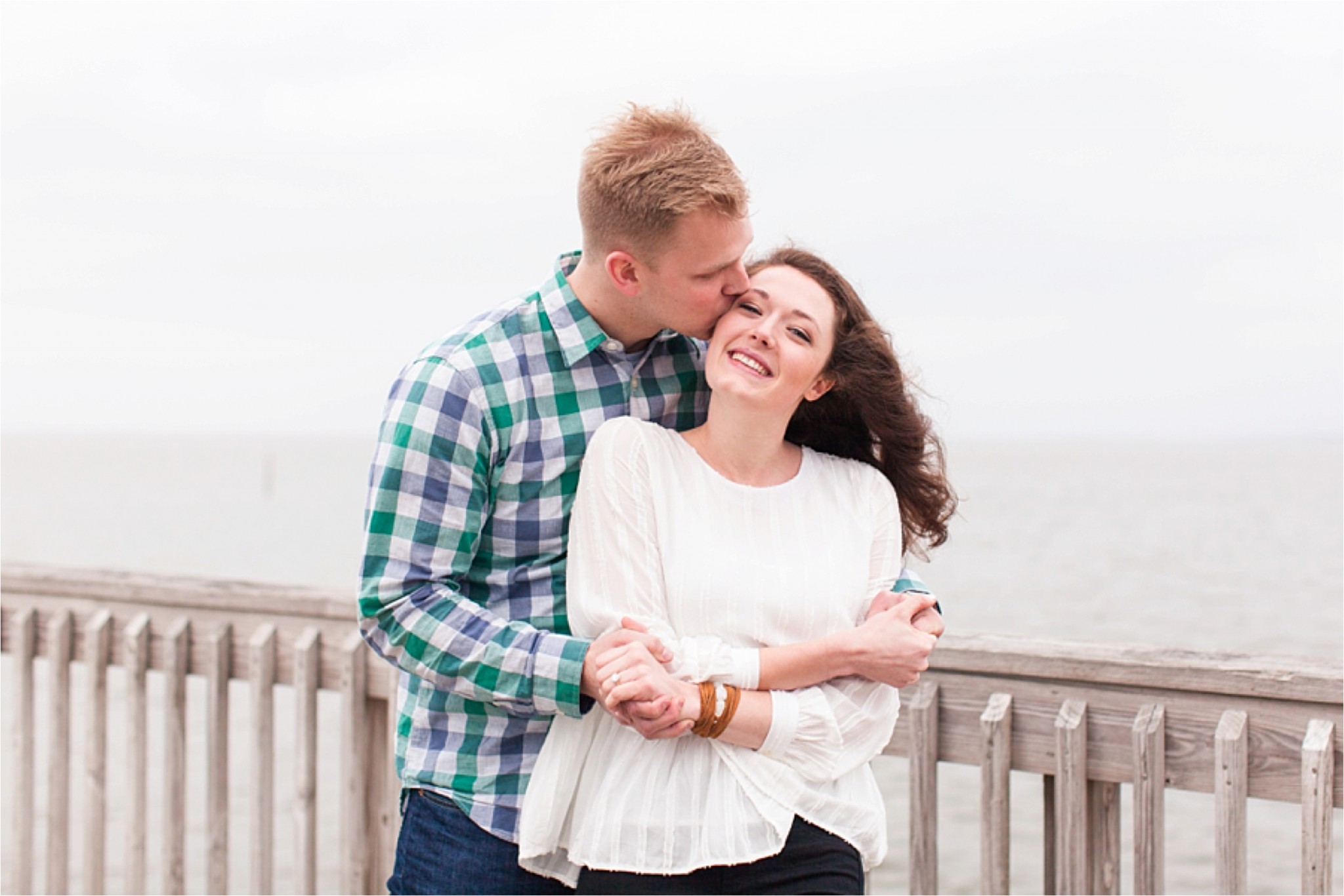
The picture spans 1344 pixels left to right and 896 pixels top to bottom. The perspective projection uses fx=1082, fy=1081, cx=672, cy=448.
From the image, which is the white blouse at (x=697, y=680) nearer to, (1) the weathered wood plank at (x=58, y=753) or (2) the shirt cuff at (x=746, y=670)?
(2) the shirt cuff at (x=746, y=670)

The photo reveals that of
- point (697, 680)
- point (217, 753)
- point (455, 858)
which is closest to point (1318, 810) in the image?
point (697, 680)

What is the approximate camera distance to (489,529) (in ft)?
5.32

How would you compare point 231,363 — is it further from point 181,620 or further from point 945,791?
point 181,620

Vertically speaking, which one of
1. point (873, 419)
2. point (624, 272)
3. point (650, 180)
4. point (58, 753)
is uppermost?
point (650, 180)

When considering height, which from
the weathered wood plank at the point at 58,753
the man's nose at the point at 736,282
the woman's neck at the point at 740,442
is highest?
the man's nose at the point at 736,282

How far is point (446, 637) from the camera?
4.95 ft

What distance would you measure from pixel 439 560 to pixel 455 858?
46cm

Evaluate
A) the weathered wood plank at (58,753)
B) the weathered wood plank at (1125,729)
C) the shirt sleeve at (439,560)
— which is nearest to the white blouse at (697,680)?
the shirt sleeve at (439,560)

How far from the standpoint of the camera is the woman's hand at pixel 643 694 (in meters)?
1.43

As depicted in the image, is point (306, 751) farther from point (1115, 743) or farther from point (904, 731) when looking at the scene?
point (1115, 743)

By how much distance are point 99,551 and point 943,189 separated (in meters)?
27.4

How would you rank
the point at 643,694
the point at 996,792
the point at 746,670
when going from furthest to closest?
the point at 996,792
the point at 746,670
the point at 643,694

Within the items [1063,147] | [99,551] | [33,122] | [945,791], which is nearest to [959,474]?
[1063,147]

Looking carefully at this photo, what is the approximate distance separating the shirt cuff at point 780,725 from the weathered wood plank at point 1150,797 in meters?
0.63
